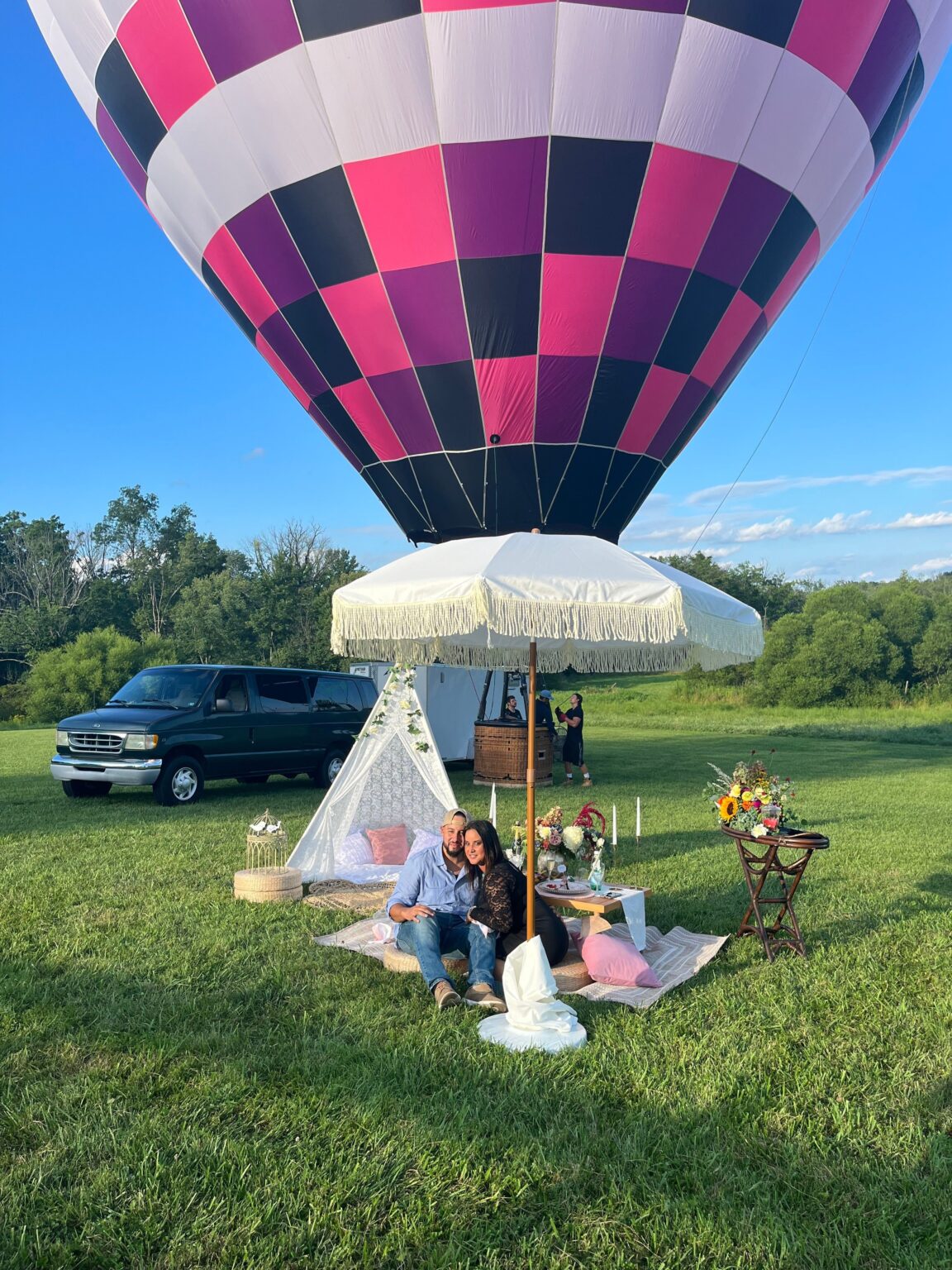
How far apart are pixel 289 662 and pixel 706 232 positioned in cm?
3907

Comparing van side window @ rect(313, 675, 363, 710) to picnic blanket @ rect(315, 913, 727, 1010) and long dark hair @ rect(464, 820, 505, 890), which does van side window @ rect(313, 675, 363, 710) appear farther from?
long dark hair @ rect(464, 820, 505, 890)

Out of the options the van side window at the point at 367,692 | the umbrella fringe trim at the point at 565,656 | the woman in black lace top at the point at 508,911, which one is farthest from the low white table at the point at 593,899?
the van side window at the point at 367,692

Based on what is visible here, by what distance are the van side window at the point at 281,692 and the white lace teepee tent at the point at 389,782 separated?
5.13 meters

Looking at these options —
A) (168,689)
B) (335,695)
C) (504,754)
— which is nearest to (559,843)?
(168,689)

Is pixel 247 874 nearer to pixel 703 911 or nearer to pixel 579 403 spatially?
pixel 703 911

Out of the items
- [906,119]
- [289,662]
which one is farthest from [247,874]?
[289,662]

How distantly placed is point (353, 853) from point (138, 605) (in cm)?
5833

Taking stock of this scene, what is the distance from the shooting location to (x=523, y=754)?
599 inches

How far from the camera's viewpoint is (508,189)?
9531 mm

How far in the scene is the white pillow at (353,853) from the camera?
846 cm

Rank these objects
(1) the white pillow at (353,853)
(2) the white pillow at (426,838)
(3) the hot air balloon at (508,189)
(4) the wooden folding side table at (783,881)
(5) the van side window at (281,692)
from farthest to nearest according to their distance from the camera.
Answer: (5) the van side window at (281,692)
(3) the hot air balloon at (508,189)
(1) the white pillow at (353,853)
(2) the white pillow at (426,838)
(4) the wooden folding side table at (783,881)

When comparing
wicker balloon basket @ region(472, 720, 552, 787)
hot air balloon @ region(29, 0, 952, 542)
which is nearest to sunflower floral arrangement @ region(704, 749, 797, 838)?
hot air balloon @ region(29, 0, 952, 542)

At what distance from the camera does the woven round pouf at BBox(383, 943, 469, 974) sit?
5.60 metres

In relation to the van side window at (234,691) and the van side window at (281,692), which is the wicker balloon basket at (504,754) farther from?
the van side window at (234,691)
